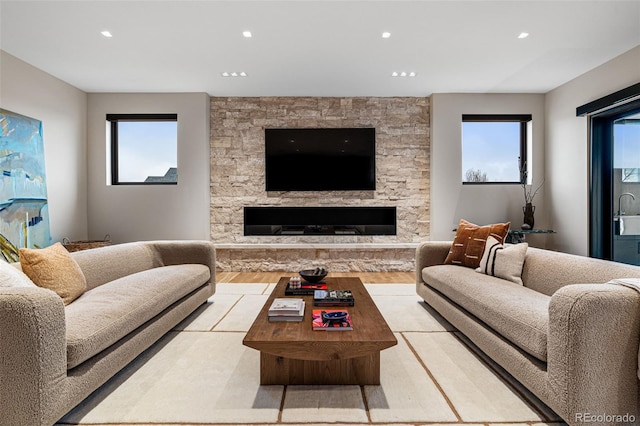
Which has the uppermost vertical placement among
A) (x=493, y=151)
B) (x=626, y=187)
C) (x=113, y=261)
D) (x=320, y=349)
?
(x=493, y=151)

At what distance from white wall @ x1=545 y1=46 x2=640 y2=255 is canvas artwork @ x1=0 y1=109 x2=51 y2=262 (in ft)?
21.8

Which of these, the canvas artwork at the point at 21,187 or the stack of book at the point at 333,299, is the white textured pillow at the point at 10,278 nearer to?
the stack of book at the point at 333,299

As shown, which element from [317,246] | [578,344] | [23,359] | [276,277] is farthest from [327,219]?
[23,359]

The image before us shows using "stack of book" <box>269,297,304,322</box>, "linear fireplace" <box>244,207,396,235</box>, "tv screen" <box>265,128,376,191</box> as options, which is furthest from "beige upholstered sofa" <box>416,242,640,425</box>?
"tv screen" <box>265,128,376,191</box>

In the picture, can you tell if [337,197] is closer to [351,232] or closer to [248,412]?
[351,232]

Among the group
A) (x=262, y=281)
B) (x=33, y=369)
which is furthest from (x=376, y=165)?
(x=33, y=369)

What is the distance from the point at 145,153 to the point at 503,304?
5271 millimetres

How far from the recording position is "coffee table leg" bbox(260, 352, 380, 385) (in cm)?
185

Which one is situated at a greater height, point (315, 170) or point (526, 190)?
point (315, 170)

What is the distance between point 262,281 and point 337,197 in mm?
1682

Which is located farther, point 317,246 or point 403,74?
point 317,246

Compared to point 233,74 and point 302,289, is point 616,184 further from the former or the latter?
point 233,74

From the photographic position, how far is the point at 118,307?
1988 millimetres

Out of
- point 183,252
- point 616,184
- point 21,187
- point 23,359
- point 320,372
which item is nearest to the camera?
point 23,359
